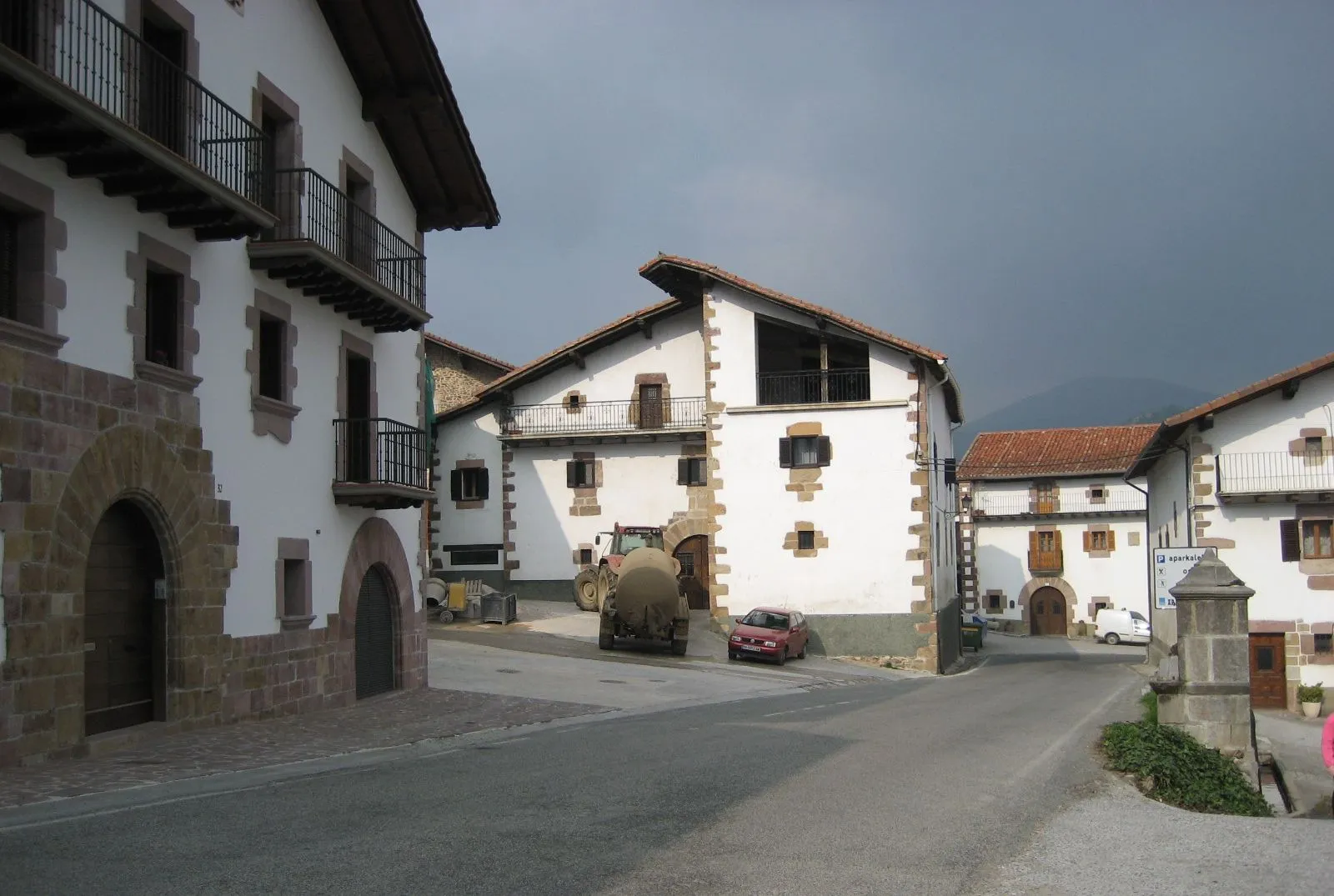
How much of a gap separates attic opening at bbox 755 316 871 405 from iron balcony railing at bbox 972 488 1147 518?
27.5 meters

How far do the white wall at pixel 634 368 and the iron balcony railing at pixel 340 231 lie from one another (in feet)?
57.4

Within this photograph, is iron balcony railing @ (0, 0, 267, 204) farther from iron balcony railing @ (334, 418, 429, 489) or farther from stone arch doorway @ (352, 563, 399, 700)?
stone arch doorway @ (352, 563, 399, 700)

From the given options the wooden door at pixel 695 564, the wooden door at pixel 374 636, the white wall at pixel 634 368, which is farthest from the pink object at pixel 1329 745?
the white wall at pixel 634 368

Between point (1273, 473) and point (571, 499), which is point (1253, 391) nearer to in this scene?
point (1273, 473)

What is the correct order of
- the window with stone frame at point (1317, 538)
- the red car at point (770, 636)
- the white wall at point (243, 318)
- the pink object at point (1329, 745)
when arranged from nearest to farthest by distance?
the pink object at point (1329, 745) → the white wall at point (243, 318) → the red car at point (770, 636) → the window with stone frame at point (1317, 538)

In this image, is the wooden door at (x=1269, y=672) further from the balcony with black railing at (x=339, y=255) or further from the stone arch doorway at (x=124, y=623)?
the stone arch doorway at (x=124, y=623)

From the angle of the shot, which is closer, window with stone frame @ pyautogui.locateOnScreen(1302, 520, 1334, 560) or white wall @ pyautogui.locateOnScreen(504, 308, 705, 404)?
window with stone frame @ pyautogui.locateOnScreen(1302, 520, 1334, 560)

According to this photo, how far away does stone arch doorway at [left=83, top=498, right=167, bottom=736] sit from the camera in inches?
546

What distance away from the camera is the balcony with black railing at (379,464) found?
1923 cm

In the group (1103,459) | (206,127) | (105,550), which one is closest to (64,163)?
(206,127)

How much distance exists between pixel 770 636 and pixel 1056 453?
3477 centimetres

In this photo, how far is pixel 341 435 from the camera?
1945 centimetres

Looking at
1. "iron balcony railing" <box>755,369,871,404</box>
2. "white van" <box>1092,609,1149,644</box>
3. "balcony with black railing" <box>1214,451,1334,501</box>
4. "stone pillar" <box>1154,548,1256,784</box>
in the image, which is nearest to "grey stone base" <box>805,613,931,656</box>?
"iron balcony railing" <box>755,369,871,404</box>

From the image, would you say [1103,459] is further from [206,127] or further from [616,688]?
[206,127]
